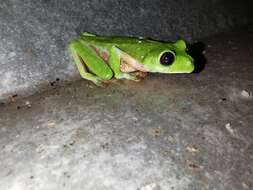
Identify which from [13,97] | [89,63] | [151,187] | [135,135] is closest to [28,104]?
[13,97]

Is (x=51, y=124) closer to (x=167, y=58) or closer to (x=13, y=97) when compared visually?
(x=13, y=97)

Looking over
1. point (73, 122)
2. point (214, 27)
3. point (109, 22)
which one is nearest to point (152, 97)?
point (73, 122)

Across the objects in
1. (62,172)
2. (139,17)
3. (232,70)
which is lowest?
(62,172)

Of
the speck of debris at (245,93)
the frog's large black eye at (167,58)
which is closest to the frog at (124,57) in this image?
the frog's large black eye at (167,58)

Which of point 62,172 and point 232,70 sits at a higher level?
point 232,70

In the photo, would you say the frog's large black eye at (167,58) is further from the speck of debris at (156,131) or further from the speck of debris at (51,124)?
the speck of debris at (51,124)

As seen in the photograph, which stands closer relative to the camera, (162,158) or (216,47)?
(162,158)

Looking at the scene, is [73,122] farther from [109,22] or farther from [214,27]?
[214,27]
